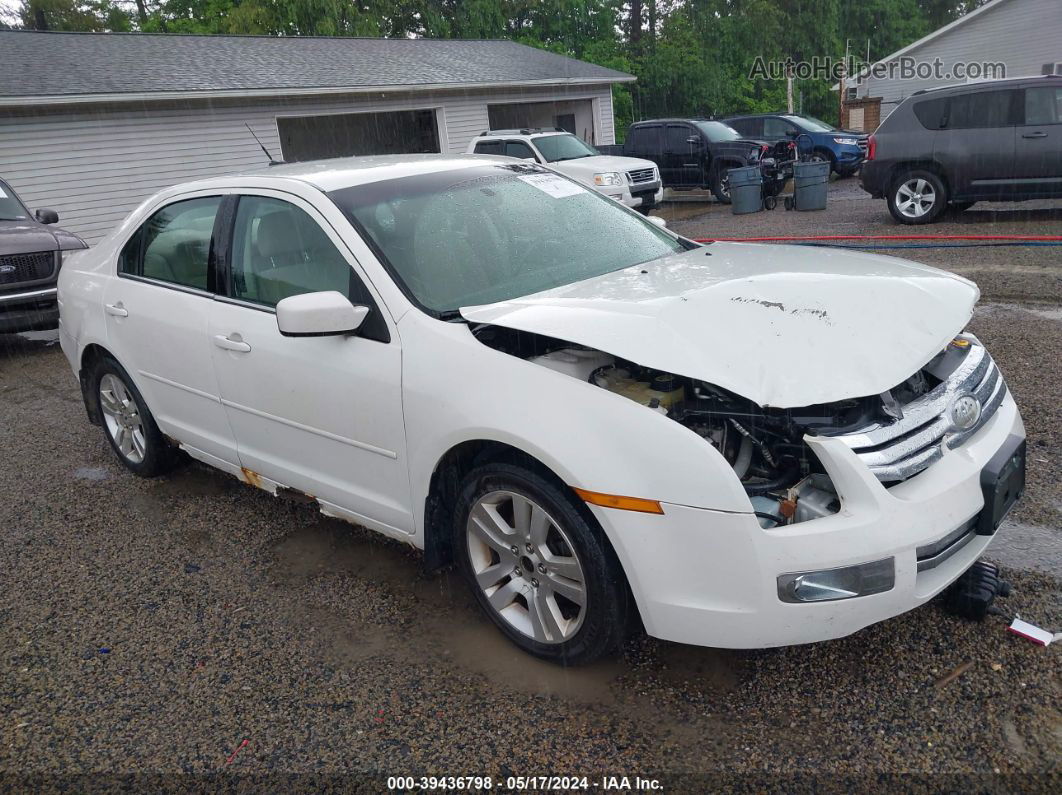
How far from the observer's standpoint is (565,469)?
2.62 meters

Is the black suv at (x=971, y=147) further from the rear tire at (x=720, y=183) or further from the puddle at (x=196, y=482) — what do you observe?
the puddle at (x=196, y=482)

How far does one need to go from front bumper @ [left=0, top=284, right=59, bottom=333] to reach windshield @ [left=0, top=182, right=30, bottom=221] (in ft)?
4.46

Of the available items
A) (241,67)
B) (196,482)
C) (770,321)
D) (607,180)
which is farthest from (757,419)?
(241,67)

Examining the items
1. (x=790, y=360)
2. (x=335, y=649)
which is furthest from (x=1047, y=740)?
(x=335, y=649)

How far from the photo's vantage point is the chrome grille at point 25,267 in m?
8.86

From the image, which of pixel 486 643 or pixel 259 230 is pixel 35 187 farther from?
pixel 486 643

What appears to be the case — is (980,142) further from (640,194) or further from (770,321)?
(770,321)

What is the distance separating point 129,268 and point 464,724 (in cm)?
321

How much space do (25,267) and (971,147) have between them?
11606 millimetres

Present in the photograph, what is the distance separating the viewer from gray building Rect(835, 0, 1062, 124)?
985 inches

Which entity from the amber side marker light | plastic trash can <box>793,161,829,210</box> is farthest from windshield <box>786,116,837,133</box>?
the amber side marker light

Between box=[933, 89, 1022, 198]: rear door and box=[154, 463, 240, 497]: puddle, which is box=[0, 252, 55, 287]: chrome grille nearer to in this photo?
box=[154, 463, 240, 497]: puddle

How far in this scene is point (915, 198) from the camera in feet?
39.8

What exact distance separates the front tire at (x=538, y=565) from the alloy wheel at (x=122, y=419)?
8.58ft
